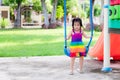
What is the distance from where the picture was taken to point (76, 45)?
7.99m

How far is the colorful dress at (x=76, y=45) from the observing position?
7977 mm

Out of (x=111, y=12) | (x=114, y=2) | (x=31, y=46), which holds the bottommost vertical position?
(x=31, y=46)

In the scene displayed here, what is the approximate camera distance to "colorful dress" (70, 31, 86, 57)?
798 cm

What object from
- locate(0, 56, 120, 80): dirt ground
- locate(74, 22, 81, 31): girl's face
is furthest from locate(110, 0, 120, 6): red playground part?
locate(0, 56, 120, 80): dirt ground

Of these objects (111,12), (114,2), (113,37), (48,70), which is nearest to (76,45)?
(48,70)

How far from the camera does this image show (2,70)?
8.37 meters

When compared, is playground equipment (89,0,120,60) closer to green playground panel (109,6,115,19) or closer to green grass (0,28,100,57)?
green playground panel (109,6,115,19)

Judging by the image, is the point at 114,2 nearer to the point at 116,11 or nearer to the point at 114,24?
the point at 116,11

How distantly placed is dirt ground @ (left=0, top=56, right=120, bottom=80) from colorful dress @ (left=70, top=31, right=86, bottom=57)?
1.46 ft

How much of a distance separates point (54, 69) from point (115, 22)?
1.72 metres

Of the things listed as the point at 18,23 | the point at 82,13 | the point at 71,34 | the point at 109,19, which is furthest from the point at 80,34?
→ the point at 82,13

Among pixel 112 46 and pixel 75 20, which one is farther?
pixel 112 46

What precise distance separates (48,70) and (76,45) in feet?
2.99

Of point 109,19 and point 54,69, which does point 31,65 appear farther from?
point 109,19
